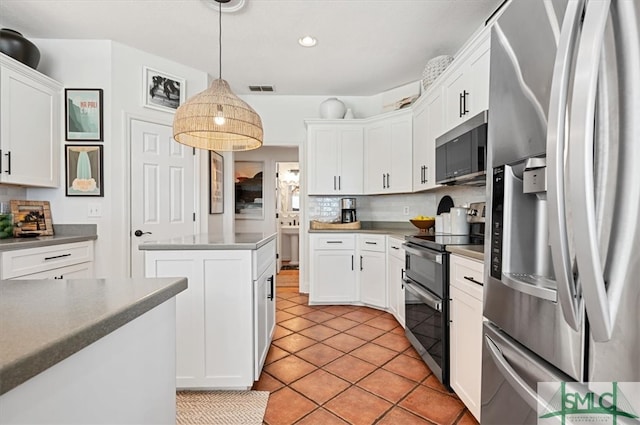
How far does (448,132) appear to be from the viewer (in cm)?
243

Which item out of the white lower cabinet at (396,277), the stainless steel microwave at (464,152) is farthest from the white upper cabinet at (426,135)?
the white lower cabinet at (396,277)

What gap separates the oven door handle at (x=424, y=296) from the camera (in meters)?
1.96

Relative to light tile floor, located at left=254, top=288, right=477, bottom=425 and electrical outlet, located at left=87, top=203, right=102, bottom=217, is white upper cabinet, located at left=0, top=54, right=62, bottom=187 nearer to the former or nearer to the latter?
electrical outlet, located at left=87, top=203, right=102, bottom=217

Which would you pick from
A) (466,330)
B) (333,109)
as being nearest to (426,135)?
(333,109)

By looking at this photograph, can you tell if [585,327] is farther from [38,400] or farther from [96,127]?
[96,127]

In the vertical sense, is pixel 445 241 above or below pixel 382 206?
below

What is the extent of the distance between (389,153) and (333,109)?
0.93 metres

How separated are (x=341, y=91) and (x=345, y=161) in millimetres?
950

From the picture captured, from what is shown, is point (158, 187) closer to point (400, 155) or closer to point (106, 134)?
point (106, 134)

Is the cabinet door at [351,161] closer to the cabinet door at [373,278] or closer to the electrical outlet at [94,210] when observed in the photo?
the cabinet door at [373,278]

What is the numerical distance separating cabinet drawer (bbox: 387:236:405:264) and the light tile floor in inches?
26.7

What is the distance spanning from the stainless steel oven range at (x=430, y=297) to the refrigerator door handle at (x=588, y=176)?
1.27 m

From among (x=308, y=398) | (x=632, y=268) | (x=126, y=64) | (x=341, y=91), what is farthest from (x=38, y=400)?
(x=341, y=91)

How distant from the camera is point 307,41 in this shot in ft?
9.50
